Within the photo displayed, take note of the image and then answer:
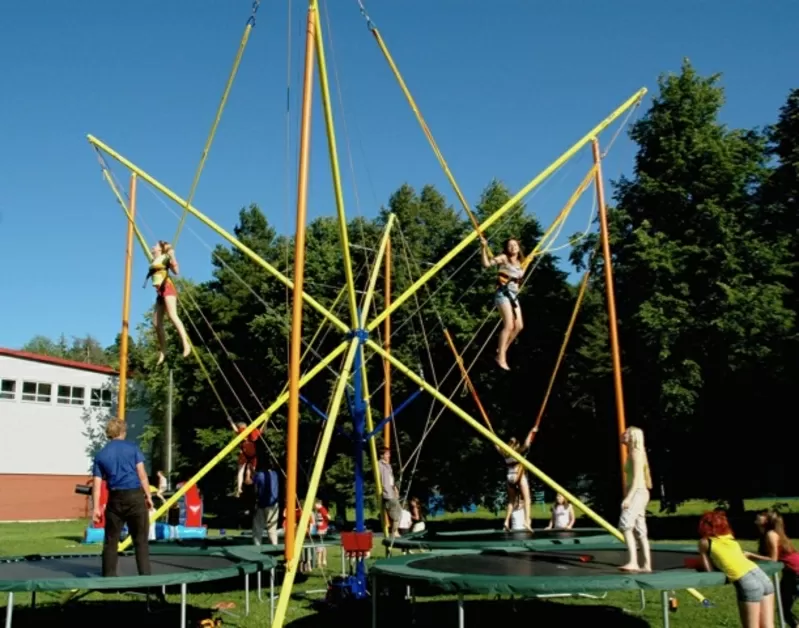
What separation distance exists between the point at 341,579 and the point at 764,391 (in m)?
13.7

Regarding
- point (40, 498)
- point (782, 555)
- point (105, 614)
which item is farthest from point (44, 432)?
point (782, 555)

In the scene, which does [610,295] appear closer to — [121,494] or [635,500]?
[635,500]

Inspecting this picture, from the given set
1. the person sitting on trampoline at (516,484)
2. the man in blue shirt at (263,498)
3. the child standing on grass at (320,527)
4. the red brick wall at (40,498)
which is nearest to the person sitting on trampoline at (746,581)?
the man in blue shirt at (263,498)

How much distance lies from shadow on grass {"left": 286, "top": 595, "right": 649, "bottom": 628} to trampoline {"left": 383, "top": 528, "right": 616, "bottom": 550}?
2.12 feet

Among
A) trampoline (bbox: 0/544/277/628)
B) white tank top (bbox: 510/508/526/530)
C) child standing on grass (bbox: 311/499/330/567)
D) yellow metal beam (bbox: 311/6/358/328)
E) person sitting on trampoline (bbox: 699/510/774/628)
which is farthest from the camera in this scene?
white tank top (bbox: 510/508/526/530)

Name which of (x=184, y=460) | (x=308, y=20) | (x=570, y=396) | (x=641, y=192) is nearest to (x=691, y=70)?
(x=641, y=192)

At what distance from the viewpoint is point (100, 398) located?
35.0 metres

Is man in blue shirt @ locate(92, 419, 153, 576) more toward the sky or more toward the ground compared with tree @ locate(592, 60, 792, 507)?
more toward the ground

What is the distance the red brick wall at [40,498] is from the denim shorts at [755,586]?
96.5ft

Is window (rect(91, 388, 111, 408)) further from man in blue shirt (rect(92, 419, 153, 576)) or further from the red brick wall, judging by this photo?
man in blue shirt (rect(92, 419, 153, 576))

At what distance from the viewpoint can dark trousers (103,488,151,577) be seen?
6199mm

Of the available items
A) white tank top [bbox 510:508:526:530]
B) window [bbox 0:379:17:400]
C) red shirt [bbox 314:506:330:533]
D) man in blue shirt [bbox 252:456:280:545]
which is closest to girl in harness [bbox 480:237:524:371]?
man in blue shirt [bbox 252:456:280:545]

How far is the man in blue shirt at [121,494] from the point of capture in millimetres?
6180

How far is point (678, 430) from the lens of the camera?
62.1 feet
